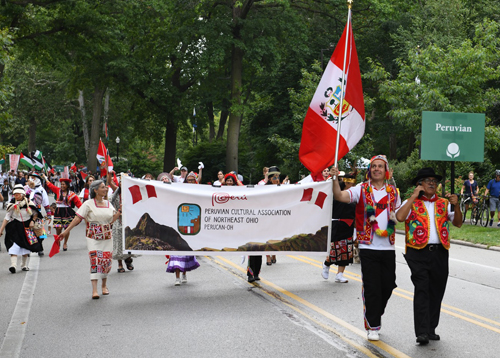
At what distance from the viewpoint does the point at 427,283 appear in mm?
6309

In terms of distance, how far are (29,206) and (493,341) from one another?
9.58m

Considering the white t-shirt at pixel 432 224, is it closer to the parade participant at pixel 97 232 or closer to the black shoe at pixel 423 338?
the black shoe at pixel 423 338

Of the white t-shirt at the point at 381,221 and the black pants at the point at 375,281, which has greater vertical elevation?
the white t-shirt at the point at 381,221

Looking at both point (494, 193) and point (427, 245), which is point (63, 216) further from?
point (494, 193)

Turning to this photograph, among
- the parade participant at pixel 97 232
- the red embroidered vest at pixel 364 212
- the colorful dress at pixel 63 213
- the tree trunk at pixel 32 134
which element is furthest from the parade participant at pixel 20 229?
the tree trunk at pixel 32 134

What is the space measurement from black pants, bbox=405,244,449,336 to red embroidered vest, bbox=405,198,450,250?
3.2 inches

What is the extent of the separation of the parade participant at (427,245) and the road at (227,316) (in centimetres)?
31

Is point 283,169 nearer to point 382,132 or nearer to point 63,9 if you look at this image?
point 382,132

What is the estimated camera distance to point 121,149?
63719mm

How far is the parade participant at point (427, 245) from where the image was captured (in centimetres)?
627

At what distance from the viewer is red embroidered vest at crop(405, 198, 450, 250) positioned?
6.33 m

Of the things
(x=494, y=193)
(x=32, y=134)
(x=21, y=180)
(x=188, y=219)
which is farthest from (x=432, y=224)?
(x=32, y=134)

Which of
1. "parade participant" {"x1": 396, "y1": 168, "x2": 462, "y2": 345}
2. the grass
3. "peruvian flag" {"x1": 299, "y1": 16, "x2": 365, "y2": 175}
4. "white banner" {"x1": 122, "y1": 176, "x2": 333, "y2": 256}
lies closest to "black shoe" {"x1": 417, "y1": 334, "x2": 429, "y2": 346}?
"parade participant" {"x1": 396, "y1": 168, "x2": 462, "y2": 345}

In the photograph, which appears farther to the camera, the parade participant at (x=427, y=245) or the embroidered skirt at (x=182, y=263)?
the embroidered skirt at (x=182, y=263)
